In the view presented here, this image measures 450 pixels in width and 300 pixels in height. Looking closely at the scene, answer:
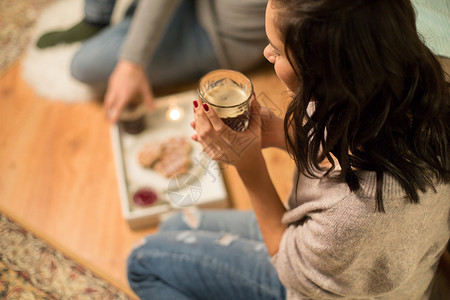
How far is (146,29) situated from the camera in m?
1.33

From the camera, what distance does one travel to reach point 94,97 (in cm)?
163

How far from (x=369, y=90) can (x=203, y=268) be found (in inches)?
21.1

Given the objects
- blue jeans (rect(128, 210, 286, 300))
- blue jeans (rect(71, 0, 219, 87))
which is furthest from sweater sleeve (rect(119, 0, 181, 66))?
blue jeans (rect(128, 210, 286, 300))

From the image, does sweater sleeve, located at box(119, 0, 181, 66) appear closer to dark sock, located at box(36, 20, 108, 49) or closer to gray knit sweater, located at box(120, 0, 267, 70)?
gray knit sweater, located at box(120, 0, 267, 70)

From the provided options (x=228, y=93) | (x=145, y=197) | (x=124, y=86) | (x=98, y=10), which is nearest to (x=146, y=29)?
(x=124, y=86)

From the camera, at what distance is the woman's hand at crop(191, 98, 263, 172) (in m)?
0.67

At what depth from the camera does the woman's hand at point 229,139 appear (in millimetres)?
669

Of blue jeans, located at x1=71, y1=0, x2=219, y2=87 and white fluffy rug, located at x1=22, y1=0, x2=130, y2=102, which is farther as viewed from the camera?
white fluffy rug, located at x1=22, y1=0, x2=130, y2=102

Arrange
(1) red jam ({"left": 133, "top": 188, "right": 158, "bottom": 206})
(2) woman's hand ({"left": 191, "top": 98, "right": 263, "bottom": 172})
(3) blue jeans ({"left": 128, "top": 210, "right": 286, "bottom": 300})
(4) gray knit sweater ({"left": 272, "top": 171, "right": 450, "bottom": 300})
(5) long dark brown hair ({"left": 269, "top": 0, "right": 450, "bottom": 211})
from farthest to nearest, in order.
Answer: (1) red jam ({"left": 133, "top": 188, "right": 158, "bottom": 206}), (3) blue jeans ({"left": 128, "top": 210, "right": 286, "bottom": 300}), (2) woman's hand ({"left": 191, "top": 98, "right": 263, "bottom": 172}), (4) gray knit sweater ({"left": 272, "top": 171, "right": 450, "bottom": 300}), (5) long dark brown hair ({"left": 269, "top": 0, "right": 450, "bottom": 211})

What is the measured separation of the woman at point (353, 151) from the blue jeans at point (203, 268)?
4 cm

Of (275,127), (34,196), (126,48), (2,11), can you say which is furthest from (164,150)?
(2,11)

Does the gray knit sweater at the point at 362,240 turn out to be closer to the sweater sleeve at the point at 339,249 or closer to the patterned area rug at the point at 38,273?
the sweater sleeve at the point at 339,249

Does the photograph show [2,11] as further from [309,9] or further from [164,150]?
[309,9]

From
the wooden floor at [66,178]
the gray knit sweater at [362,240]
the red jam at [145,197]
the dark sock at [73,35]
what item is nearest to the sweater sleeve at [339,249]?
the gray knit sweater at [362,240]
